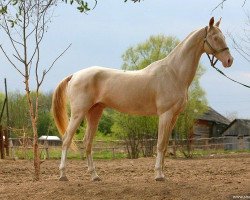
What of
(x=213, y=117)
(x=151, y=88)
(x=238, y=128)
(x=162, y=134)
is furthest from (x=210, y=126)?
(x=162, y=134)

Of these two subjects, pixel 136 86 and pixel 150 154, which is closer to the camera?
pixel 136 86

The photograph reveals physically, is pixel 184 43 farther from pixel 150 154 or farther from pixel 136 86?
pixel 150 154

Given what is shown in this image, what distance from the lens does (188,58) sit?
21.9 ft

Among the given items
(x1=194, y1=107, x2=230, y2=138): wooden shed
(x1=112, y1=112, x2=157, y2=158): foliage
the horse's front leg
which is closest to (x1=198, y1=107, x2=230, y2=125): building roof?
(x1=194, y1=107, x2=230, y2=138): wooden shed

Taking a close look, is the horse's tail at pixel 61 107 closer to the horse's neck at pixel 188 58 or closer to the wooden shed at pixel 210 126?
the horse's neck at pixel 188 58

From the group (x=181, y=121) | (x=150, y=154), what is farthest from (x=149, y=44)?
(x=150, y=154)

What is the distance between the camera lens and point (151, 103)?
6.70m

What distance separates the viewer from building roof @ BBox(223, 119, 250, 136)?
44688 mm

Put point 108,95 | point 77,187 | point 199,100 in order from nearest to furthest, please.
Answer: point 77,187
point 108,95
point 199,100

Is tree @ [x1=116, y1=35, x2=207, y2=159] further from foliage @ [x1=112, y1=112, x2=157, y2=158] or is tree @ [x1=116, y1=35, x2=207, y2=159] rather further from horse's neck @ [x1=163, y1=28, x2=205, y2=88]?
horse's neck @ [x1=163, y1=28, x2=205, y2=88]

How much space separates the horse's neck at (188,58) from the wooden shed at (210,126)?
126 ft

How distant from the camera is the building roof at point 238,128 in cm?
4469

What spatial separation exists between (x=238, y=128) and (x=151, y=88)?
40.2 metres

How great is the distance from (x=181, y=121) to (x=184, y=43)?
21.9 metres
